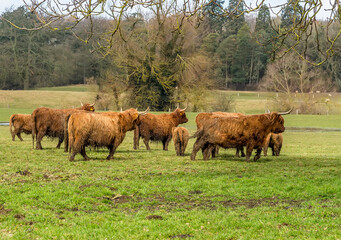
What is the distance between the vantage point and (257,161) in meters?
13.4

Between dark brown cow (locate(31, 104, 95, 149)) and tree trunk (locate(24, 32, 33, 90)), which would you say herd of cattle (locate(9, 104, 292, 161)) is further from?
tree trunk (locate(24, 32, 33, 90))

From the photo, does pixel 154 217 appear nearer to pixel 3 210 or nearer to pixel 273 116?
pixel 3 210

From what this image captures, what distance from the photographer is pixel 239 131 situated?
41.8ft

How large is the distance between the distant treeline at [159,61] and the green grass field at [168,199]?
17.0 m

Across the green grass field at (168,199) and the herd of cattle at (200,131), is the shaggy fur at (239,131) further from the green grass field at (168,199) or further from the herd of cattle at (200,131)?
the green grass field at (168,199)

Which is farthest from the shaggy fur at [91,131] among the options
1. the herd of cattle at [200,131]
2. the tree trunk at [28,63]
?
the tree trunk at [28,63]

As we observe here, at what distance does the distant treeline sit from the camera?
156 ft

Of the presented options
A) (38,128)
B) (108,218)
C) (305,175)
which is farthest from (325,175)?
(38,128)

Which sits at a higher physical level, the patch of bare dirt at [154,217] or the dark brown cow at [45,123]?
the dark brown cow at [45,123]

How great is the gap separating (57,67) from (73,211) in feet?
249

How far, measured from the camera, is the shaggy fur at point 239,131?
501 inches

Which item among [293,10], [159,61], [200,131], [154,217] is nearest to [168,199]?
[154,217]

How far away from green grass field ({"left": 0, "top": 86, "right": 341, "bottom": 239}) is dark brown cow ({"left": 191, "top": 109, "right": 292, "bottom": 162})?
24.0 inches

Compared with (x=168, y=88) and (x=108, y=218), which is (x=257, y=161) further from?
(x=168, y=88)
